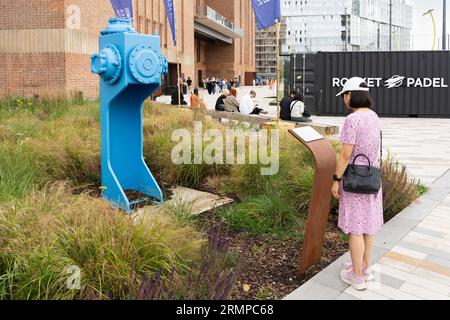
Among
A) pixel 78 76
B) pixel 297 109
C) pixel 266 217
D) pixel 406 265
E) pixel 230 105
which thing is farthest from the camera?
pixel 78 76

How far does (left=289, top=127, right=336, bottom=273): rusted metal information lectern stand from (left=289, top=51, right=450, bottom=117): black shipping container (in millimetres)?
17268

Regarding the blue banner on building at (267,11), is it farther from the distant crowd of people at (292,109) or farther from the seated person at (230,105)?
the seated person at (230,105)

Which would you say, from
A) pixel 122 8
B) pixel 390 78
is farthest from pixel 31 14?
pixel 390 78

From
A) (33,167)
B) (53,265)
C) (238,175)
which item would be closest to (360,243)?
(53,265)

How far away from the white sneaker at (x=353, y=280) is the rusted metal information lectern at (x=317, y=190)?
342mm

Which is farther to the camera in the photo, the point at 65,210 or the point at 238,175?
the point at 238,175

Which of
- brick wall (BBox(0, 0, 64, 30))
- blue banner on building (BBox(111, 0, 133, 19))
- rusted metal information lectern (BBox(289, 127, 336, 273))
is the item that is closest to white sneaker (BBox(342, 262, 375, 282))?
rusted metal information lectern (BBox(289, 127, 336, 273))

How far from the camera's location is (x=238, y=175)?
673 centimetres

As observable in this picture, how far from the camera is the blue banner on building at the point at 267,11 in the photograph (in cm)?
1184

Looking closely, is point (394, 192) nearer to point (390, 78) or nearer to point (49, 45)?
point (390, 78)

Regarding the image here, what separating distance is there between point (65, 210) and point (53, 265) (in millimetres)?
862

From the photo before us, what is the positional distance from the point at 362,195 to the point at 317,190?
0.37 m

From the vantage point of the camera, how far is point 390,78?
67.6ft
